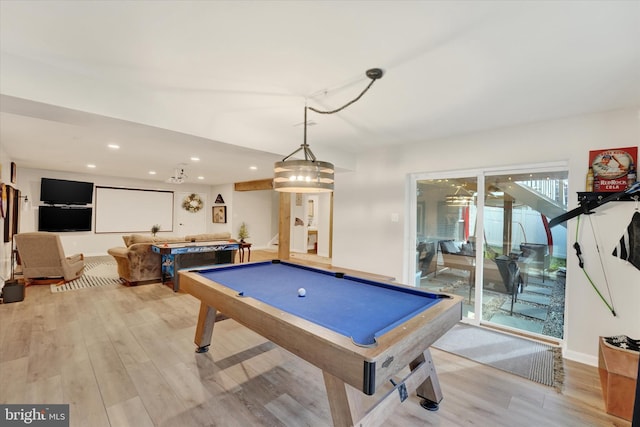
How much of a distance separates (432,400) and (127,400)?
7.20 ft

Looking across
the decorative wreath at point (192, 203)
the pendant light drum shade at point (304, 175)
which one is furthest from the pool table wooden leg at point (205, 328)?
the decorative wreath at point (192, 203)

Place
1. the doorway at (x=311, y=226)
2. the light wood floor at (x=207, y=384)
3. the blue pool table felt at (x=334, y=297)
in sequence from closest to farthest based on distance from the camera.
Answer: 1. the blue pool table felt at (x=334, y=297)
2. the light wood floor at (x=207, y=384)
3. the doorway at (x=311, y=226)

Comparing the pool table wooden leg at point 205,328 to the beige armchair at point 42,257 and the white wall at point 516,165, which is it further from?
the beige armchair at point 42,257

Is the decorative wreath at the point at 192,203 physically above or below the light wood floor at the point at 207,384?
above

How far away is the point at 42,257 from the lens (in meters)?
4.88

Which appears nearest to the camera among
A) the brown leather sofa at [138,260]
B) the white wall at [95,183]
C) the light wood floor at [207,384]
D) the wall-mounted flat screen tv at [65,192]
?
the light wood floor at [207,384]

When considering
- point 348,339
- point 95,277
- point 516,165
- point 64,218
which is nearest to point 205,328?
point 348,339

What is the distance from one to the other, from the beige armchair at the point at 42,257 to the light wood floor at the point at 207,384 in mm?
1945

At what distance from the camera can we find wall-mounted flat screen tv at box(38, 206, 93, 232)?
23.7 ft

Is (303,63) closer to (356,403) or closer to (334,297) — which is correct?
(334,297)

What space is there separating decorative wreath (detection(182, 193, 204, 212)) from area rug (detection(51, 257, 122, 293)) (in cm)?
307

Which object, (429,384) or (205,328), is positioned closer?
(429,384)

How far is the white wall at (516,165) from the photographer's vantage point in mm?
2604

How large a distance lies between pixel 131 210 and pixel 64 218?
1.60 metres
